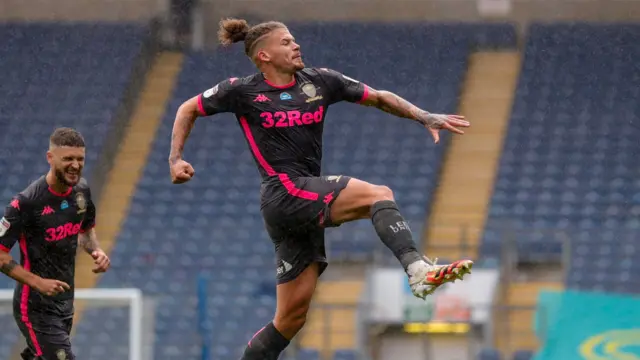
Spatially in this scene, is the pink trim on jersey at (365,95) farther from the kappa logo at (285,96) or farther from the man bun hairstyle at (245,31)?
the man bun hairstyle at (245,31)

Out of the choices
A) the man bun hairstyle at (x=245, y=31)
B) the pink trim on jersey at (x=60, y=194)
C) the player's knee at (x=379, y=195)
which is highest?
the man bun hairstyle at (x=245, y=31)

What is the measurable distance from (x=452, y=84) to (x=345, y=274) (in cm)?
470

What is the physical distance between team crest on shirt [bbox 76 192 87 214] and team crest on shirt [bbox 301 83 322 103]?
1776mm

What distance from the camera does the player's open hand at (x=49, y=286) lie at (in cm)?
711

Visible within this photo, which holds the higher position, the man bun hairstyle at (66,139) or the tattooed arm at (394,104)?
the tattooed arm at (394,104)

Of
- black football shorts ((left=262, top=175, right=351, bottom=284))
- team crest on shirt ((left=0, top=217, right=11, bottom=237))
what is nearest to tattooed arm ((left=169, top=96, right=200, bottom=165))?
black football shorts ((left=262, top=175, right=351, bottom=284))

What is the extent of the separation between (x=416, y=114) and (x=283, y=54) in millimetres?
789

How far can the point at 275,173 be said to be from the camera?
663 cm

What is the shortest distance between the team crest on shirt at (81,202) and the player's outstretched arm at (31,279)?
554 mm

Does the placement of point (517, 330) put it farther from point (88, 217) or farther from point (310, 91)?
point (310, 91)

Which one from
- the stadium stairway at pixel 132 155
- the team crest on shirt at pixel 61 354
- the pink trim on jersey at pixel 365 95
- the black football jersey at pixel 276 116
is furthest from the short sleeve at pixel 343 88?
the stadium stairway at pixel 132 155

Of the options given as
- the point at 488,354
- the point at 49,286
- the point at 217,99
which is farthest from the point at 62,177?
the point at 488,354

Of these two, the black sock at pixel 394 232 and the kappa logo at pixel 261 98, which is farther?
the kappa logo at pixel 261 98

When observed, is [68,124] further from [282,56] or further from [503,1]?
[282,56]
